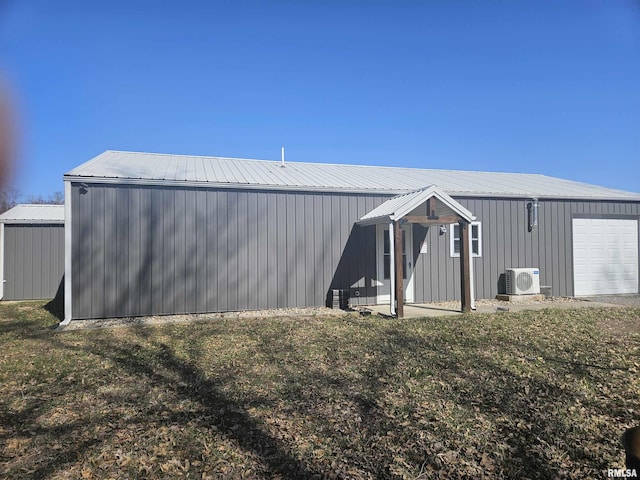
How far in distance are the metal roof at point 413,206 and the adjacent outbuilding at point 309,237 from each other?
0.09 ft

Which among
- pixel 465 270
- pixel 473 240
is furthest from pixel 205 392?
pixel 473 240

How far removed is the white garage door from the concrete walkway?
1.74m

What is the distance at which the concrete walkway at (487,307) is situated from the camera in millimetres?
9141

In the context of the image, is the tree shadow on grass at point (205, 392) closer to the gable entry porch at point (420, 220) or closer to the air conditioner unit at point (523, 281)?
the gable entry porch at point (420, 220)

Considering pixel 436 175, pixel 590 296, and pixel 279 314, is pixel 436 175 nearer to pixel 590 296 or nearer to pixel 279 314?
pixel 590 296

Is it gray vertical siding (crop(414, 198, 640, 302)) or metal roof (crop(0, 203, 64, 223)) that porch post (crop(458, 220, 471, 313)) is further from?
metal roof (crop(0, 203, 64, 223))

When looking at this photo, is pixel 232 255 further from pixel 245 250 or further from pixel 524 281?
pixel 524 281

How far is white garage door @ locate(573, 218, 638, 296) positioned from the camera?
39.9ft

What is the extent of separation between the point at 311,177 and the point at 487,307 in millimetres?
5814

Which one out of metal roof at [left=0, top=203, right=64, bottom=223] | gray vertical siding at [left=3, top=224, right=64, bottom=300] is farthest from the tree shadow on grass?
metal roof at [left=0, top=203, right=64, bottom=223]

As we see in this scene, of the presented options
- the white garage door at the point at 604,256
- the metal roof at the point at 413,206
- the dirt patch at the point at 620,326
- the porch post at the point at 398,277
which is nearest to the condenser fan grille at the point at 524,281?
the white garage door at the point at 604,256

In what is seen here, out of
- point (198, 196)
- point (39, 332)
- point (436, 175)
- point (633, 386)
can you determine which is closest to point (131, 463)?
point (633, 386)

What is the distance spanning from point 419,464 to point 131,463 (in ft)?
7.14

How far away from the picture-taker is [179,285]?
9.29 metres
